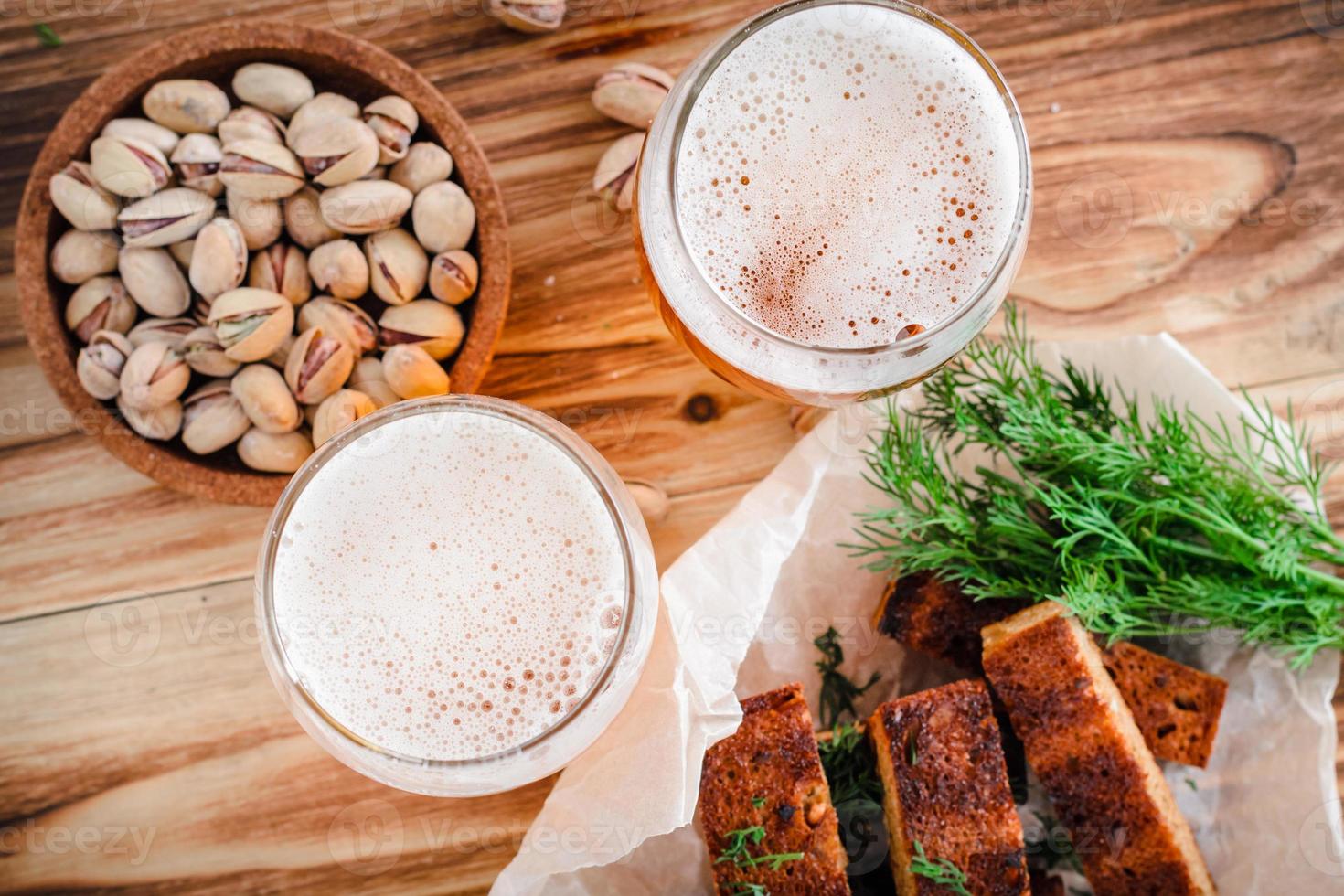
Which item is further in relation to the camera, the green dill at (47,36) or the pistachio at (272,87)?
the green dill at (47,36)

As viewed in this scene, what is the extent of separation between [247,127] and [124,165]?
145 mm

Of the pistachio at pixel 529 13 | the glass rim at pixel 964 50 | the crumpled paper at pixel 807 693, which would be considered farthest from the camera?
the pistachio at pixel 529 13

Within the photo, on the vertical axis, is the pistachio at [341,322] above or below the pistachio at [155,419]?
above

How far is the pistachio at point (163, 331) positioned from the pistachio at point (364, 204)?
0.73ft

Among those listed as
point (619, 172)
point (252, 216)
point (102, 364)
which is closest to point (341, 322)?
point (252, 216)

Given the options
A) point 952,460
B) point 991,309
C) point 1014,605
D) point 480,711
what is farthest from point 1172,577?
point 480,711

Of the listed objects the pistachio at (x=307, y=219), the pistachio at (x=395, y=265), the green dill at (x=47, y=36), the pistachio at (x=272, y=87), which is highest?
the pistachio at (x=272, y=87)

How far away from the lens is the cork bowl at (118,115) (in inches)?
48.3

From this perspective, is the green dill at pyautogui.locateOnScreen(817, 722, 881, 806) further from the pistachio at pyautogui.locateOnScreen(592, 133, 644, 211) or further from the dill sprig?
the pistachio at pyautogui.locateOnScreen(592, 133, 644, 211)

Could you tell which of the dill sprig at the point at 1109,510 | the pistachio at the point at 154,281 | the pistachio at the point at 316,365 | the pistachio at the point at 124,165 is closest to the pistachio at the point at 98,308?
the pistachio at the point at 154,281

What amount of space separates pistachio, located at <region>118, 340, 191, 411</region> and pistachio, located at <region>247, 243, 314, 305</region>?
0.14 m

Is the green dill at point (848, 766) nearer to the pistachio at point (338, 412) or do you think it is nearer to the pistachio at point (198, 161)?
the pistachio at point (338, 412)

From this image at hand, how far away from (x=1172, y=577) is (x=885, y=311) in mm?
562
